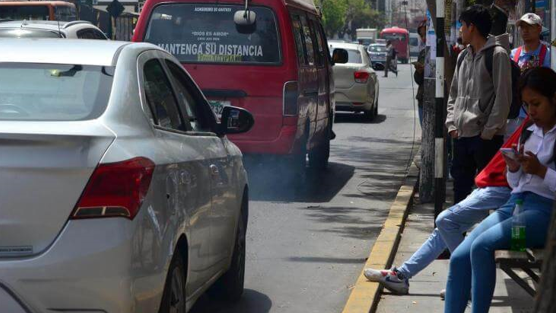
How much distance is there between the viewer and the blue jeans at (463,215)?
6605 millimetres

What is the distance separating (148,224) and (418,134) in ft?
56.0

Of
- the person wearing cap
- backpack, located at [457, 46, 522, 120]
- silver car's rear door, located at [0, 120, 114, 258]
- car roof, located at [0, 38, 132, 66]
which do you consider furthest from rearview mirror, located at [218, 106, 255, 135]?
the person wearing cap

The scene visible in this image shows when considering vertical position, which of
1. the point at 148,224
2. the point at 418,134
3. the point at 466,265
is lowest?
the point at 418,134

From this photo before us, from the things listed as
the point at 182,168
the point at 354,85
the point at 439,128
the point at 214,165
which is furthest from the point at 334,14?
the point at 182,168

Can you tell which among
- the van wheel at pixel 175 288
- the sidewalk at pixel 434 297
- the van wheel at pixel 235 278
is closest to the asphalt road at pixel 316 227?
the van wheel at pixel 235 278

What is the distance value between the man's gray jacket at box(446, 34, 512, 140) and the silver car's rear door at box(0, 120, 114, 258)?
3.57 meters

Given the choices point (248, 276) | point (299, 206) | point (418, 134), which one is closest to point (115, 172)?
point (248, 276)

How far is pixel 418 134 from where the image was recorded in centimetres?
2173

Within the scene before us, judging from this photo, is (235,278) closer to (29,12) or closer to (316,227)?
(316,227)

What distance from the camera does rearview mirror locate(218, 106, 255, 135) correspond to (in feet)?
23.0

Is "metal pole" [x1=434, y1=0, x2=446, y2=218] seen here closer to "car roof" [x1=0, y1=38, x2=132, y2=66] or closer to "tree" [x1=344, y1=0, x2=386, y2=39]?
"car roof" [x1=0, y1=38, x2=132, y2=66]

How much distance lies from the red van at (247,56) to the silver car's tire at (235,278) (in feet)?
17.0

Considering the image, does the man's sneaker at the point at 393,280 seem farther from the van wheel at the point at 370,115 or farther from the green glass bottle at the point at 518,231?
the van wheel at the point at 370,115

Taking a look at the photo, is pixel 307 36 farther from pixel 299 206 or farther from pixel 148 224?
pixel 148 224
